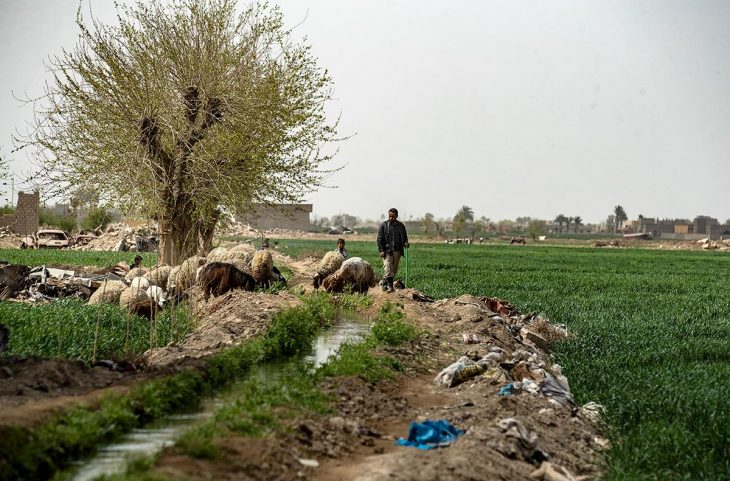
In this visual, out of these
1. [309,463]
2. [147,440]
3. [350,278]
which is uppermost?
[350,278]

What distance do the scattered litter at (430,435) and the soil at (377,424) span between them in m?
0.14

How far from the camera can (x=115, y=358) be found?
40.8ft

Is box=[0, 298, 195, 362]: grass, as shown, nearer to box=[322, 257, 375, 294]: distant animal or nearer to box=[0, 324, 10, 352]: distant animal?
box=[0, 324, 10, 352]: distant animal

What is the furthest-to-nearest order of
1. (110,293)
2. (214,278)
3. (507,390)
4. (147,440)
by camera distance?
1. (214,278)
2. (110,293)
3. (507,390)
4. (147,440)

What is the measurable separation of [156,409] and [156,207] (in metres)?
17.1

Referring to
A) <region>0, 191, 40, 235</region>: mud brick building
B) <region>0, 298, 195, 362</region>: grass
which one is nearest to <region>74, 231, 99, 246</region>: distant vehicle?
<region>0, 191, 40, 235</region>: mud brick building

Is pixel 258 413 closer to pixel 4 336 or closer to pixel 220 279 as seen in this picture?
pixel 4 336

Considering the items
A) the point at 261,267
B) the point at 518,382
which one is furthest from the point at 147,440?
the point at 261,267

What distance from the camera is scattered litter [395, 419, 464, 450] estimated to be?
26.2 feet

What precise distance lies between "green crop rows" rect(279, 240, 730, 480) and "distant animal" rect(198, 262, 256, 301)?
20.5ft

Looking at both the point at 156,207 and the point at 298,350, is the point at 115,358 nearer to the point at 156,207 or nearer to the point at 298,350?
the point at 298,350

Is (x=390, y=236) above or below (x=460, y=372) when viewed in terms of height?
above

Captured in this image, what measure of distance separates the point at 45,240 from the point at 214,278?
129ft

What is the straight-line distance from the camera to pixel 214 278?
70.6 ft
